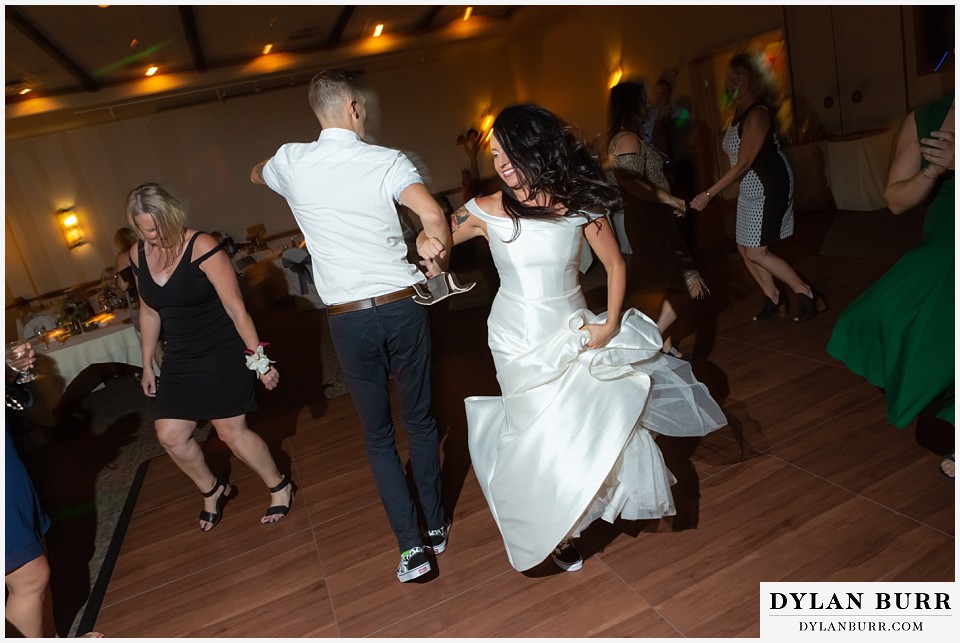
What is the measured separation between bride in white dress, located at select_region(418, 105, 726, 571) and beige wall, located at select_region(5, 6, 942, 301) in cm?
809

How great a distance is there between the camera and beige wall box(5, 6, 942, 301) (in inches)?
412

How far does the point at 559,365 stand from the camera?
2152 mm

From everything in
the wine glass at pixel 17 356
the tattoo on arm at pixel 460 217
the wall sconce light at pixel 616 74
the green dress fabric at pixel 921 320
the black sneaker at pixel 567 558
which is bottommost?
the black sneaker at pixel 567 558

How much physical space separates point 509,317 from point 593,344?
0.27m

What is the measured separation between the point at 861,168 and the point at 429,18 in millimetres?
7301

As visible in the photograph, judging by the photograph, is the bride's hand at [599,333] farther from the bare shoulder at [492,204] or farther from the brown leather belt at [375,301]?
the brown leather belt at [375,301]

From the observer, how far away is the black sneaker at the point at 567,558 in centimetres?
229

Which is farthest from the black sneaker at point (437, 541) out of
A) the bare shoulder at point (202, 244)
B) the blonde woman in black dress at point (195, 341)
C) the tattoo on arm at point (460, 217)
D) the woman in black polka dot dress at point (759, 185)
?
the woman in black polka dot dress at point (759, 185)

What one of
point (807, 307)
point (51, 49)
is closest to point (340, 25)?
point (51, 49)

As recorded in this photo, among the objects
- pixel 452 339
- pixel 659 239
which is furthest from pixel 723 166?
pixel 659 239

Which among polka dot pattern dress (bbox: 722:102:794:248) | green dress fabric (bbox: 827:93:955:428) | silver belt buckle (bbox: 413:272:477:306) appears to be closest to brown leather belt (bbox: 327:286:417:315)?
silver belt buckle (bbox: 413:272:477:306)

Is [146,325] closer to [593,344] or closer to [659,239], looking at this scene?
[593,344]

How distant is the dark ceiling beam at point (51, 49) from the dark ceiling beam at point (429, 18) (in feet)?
16.6

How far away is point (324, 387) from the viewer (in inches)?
188
